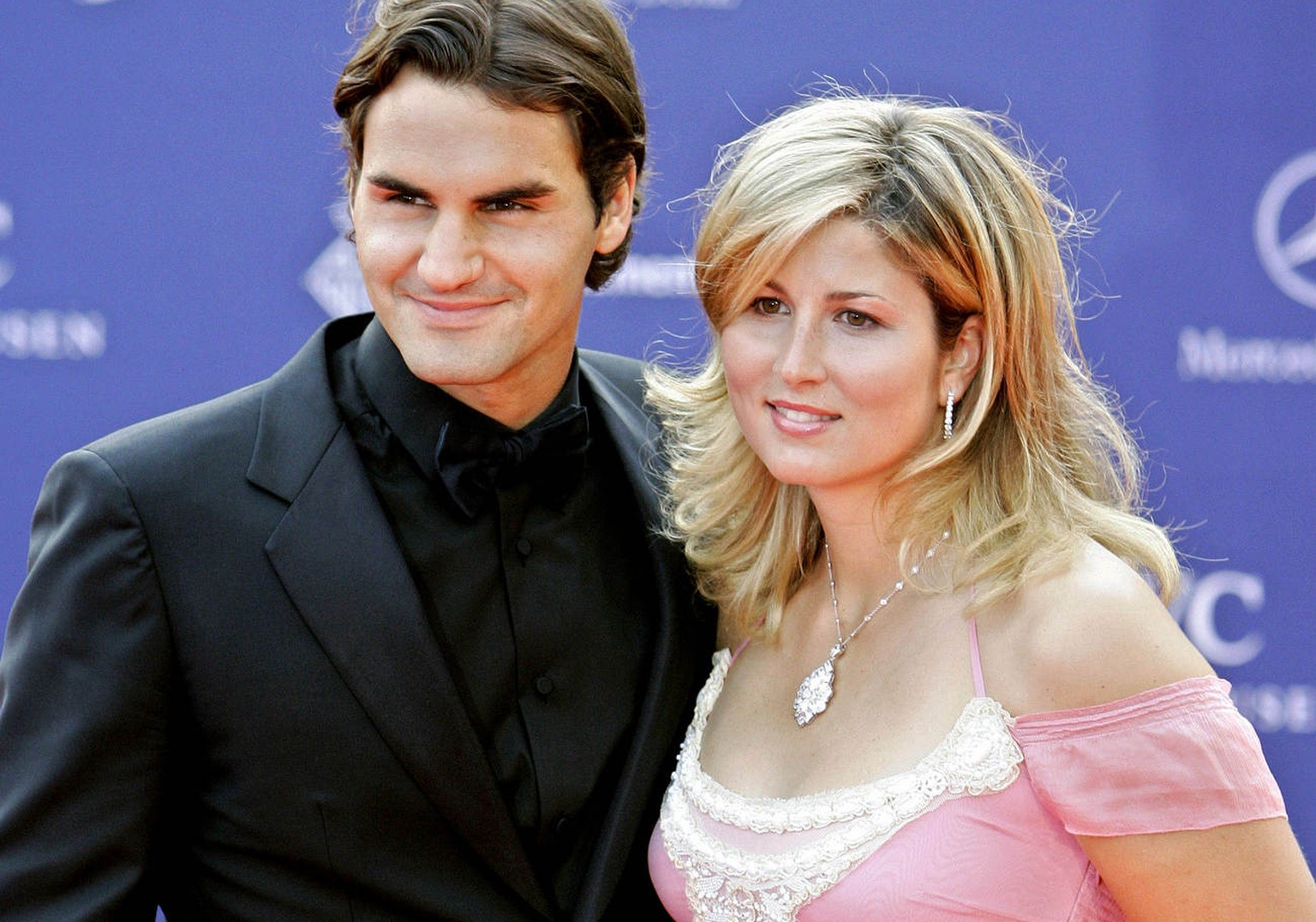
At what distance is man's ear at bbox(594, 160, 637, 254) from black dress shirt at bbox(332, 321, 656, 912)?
280 mm

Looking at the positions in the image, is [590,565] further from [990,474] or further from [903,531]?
[990,474]

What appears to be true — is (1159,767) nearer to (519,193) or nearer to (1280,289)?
(519,193)

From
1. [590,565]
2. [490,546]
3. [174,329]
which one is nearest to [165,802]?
[490,546]

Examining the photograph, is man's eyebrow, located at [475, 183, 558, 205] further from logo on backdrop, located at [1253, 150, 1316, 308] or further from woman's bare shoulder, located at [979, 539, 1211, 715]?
logo on backdrop, located at [1253, 150, 1316, 308]

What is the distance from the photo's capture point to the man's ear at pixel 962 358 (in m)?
1.98

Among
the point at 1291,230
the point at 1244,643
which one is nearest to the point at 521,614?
the point at 1244,643

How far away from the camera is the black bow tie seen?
1997mm

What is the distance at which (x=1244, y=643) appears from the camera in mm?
3455

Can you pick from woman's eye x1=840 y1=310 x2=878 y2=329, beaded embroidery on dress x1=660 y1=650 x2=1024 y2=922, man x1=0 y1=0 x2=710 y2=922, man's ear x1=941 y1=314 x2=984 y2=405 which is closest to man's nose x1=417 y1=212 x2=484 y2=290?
man x1=0 y1=0 x2=710 y2=922

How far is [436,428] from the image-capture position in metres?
2.04

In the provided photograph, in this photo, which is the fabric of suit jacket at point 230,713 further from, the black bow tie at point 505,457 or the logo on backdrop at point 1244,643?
the logo on backdrop at point 1244,643

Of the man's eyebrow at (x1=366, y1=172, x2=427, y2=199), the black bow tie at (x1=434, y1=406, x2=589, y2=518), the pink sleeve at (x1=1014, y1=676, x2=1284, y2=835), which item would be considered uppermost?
the man's eyebrow at (x1=366, y1=172, x2=427, y2=199)

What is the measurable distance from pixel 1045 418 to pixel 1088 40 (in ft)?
5.19

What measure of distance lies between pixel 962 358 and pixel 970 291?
0.32 feet
